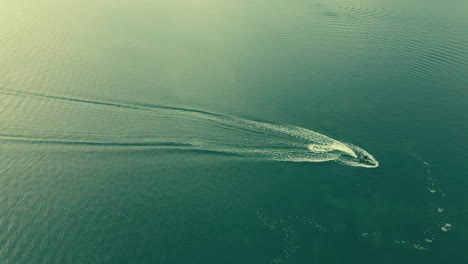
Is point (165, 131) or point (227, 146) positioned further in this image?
point (165, 131)

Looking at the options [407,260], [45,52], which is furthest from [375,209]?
[45,52]

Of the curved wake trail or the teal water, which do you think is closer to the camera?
the teal water

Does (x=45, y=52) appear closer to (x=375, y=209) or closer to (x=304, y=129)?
(x=304, y=129)

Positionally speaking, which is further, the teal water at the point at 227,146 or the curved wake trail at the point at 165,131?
the curved wake trail at the point at 165,131
